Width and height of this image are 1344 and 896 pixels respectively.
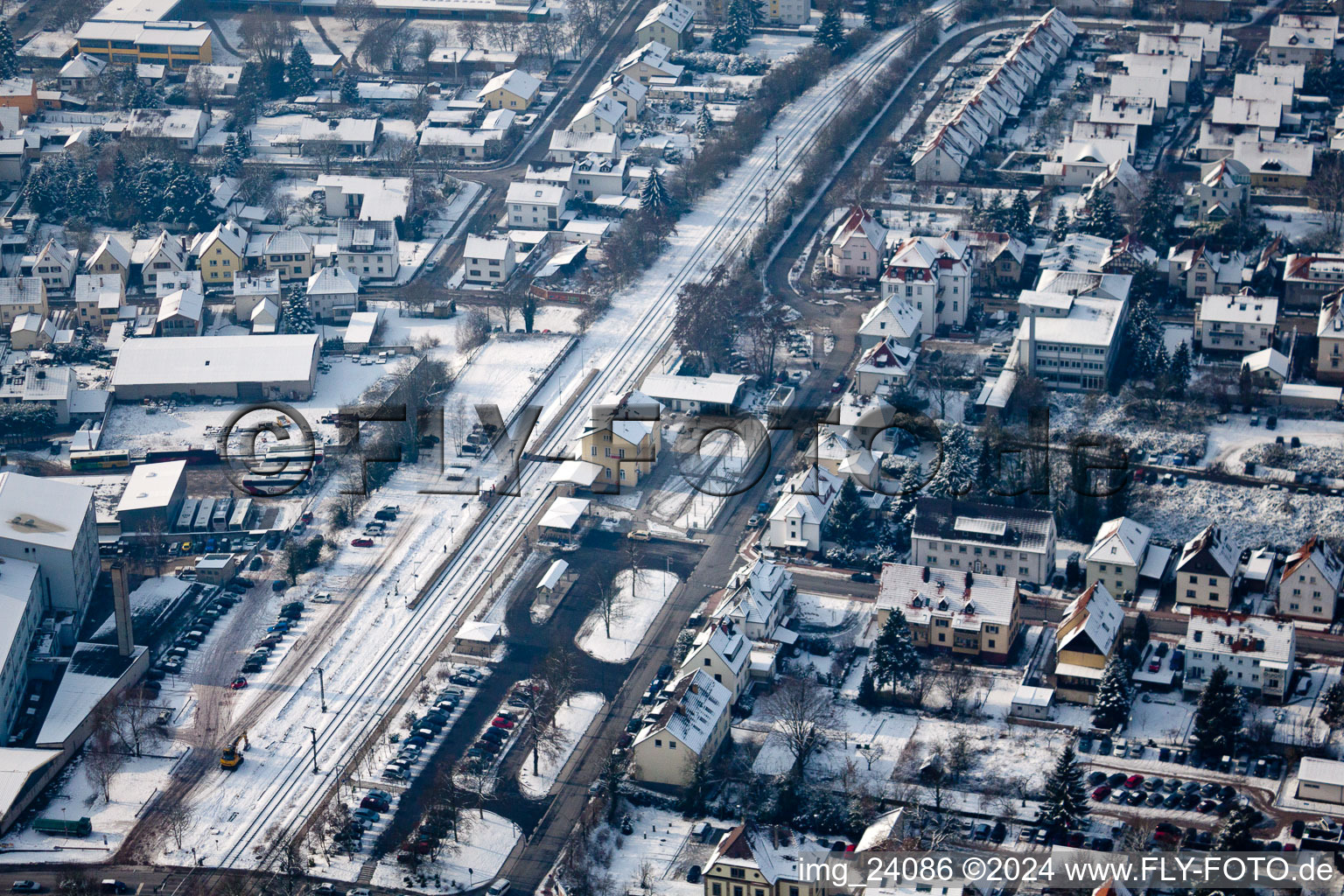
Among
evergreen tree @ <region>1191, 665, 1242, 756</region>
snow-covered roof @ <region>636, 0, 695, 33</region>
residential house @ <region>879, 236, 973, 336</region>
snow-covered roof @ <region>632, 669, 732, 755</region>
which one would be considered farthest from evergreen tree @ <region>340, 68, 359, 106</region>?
evergreen tree @ <region>1191, 665, 1242, 756</region>

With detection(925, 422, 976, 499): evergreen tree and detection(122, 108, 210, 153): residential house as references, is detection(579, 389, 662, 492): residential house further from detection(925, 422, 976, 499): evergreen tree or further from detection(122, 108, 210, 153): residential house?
detection(122, 108, 210, 153): residential house

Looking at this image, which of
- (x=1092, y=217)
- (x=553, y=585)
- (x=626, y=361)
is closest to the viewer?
(x=553, y=585)

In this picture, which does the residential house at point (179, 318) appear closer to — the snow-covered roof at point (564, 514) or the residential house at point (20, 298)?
the residential house at point (20, 298)

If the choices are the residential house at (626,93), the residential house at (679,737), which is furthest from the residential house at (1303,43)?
the residential house at (679,737)

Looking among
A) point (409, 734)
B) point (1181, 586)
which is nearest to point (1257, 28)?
point (1181, 586)

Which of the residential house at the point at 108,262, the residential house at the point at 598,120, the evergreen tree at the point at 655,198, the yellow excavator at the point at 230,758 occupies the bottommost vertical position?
the yellow excavator at the point at 230,758

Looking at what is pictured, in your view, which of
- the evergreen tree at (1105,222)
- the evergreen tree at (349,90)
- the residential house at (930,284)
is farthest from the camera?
the evergreen tree at (349,90)

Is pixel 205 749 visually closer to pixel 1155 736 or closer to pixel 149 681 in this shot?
pixel 149 681

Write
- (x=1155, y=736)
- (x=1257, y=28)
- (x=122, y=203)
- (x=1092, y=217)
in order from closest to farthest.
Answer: (x=1155, y=736) → (x=1092, y=217) → (x=122, y=203) → (x=1257, y=28)
